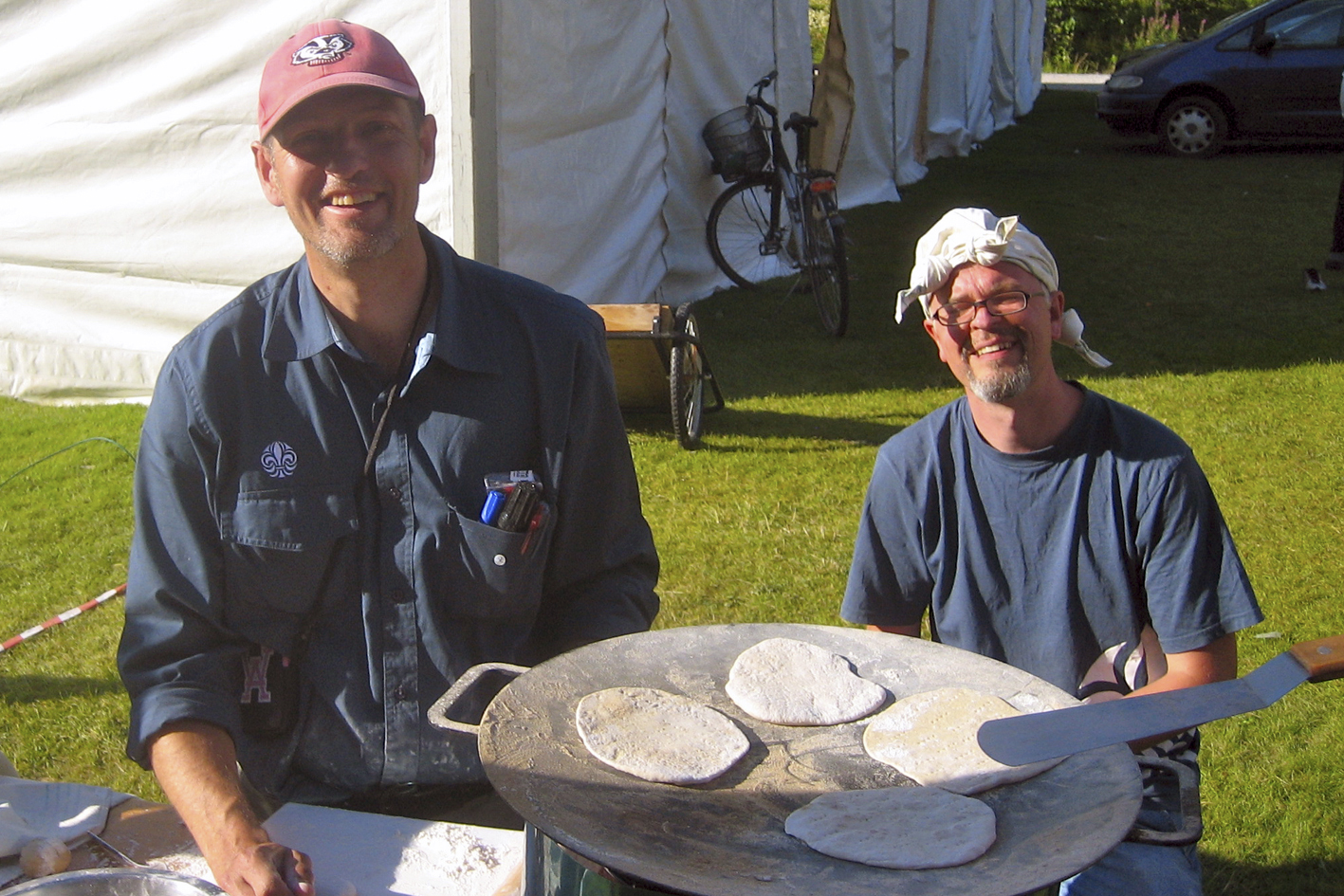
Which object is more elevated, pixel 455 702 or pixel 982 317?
pixel 982 317

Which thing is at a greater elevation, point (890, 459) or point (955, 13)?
point (955, 13)

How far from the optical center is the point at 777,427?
5.98 meters

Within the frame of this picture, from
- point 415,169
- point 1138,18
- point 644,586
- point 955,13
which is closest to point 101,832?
point 644,586

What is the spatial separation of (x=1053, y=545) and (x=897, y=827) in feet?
3.11

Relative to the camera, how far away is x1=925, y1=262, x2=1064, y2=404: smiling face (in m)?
2.20

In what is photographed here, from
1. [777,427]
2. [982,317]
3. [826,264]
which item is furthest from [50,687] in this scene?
[826,264]

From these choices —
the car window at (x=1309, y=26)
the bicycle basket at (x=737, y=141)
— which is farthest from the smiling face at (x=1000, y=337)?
the car window at (x=1309, y=26)

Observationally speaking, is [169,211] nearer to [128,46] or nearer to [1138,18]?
[128,46]

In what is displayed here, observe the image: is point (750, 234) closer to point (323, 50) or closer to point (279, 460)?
point (323, 50)

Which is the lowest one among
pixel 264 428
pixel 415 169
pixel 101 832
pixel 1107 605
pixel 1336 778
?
pixel 1336 778

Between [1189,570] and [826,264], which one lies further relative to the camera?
[826,264]

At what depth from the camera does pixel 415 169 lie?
6.85 ft

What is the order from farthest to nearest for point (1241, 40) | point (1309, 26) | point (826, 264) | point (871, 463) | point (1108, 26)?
point (1108, 26) < point (1241, 40) < point (1309, 26) < point (826, 264) < point (871, 463)

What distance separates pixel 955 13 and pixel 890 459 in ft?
40.1
